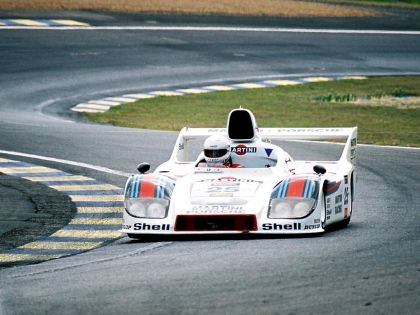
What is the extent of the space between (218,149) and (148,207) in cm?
160

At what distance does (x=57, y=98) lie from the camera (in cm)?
3659

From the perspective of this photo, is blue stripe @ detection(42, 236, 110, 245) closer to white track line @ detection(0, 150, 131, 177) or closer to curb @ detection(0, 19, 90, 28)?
white track line @ detection(0, 150, 131, 177)

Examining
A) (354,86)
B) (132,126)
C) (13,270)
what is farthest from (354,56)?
(13,270)

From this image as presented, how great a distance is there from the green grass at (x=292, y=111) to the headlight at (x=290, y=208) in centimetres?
1221

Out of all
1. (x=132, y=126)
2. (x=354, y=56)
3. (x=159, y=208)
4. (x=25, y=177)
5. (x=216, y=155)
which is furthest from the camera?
(x=354, y=56)

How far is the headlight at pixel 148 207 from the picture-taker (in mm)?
15367

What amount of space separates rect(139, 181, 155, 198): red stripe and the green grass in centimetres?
1230

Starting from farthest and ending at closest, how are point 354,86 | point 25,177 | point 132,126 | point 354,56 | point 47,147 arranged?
point 354,56 → point 354,86 → point 132,126 → point 47,147 → point 25,177

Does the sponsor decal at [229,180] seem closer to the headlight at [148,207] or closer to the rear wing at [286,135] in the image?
the headlight at [148,207]

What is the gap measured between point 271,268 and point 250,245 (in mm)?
1961

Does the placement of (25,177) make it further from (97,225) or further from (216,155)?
(216,155)

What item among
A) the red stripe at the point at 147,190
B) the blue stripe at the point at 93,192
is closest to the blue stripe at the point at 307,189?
the red stripe at the point at 147,190

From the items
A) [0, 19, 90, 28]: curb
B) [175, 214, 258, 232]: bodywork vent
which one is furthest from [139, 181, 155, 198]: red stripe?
[0, 19, 90, 28]: curb

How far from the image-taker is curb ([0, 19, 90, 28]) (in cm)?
4888
